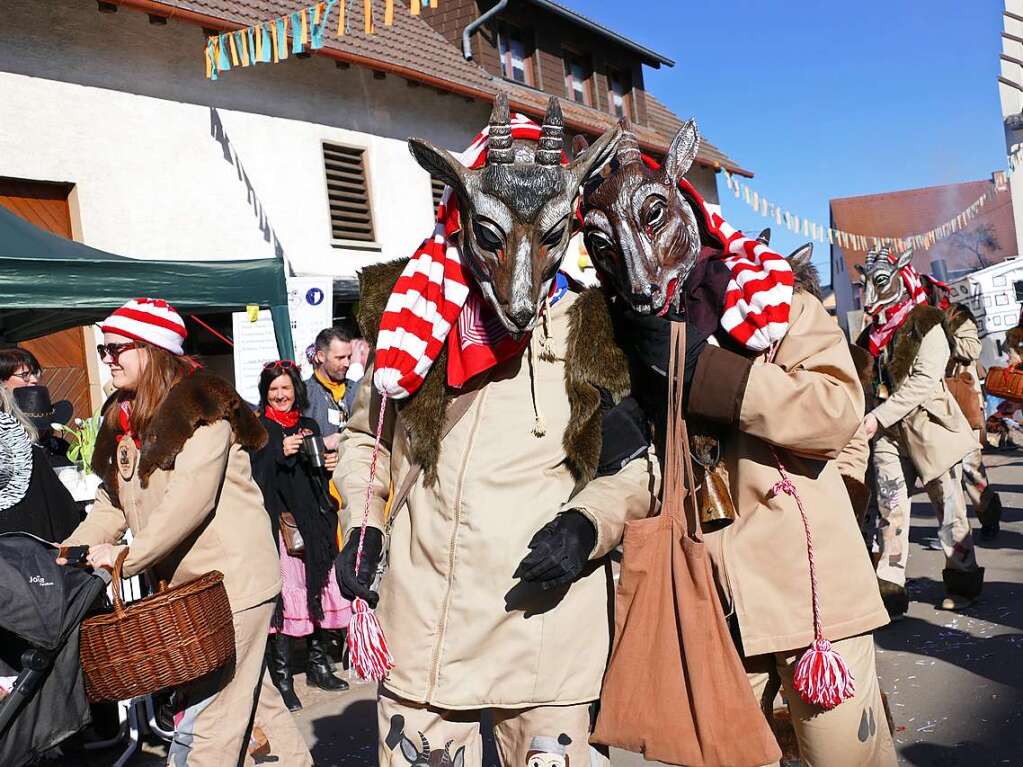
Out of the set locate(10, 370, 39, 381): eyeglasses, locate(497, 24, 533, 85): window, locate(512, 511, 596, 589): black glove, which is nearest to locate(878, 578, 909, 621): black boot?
locate(512, 511, 596, 589): black glove

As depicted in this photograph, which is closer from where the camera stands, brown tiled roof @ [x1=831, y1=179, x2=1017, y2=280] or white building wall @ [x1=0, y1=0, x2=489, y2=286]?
white building wall @ [x1=0, y1=0, x2=489, y2=286]

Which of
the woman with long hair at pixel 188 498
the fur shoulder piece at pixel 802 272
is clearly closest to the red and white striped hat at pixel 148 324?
the woman with long hair at pixel 188 498

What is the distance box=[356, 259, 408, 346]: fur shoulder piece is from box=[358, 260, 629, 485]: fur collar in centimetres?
25

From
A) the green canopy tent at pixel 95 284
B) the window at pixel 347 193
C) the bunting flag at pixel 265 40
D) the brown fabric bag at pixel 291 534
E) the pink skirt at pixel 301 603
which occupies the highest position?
the bunting flag at pixel 265 40

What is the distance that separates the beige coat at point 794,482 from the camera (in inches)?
89.0

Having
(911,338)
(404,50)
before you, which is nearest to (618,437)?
(911,338)

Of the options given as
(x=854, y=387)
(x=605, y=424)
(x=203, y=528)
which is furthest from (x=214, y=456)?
(x=854, y=387)

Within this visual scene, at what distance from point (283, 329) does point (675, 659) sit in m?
6.37

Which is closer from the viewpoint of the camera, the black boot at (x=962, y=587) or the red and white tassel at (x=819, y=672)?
the red and white tassel at (x=819, y=672)

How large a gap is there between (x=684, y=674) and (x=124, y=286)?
5.73m

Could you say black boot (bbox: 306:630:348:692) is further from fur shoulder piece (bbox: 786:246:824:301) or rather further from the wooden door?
the wooden door

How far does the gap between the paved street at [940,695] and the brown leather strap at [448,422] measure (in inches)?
93.4

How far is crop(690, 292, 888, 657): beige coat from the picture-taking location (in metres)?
2.26

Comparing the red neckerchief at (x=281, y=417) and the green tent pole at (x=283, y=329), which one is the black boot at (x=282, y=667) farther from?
the green tent pole at (x=283, y=329)
